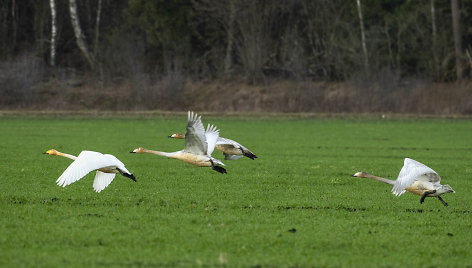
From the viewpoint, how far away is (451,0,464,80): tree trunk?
4593cm

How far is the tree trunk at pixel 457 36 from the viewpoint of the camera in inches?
1808

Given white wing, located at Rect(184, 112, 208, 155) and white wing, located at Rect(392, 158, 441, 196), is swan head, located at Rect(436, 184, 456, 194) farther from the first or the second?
white wing, located at Rect(184, 112, 208, 155)

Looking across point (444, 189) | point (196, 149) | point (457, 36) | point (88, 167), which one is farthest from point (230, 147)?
point (457, 36)

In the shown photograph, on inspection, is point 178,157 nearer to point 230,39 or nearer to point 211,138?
point 211,138

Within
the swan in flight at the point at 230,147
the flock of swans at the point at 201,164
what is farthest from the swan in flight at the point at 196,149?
the swan in flight at the point at 230,147

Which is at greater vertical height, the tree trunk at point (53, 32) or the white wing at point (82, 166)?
the tree trunk at point (53, 32)

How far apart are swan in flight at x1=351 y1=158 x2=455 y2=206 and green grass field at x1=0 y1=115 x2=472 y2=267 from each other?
1.21 feet

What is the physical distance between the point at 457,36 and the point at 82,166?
39.6 meters

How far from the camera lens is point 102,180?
469 inches

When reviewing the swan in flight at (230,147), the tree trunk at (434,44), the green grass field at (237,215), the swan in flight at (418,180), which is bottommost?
the green grass field at (237,215)

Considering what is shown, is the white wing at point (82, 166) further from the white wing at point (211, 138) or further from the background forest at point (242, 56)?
the background forest at point (242, 56)

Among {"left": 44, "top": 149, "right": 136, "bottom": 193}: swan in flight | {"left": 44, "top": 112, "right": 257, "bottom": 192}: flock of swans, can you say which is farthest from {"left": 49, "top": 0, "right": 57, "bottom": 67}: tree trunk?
{"left": 44, "top": 149, "right": 136, "bottom": 193}: swan in flight

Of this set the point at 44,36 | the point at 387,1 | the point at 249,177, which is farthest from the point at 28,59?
the point at 249,177

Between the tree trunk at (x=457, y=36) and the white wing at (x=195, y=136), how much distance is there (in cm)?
3667
